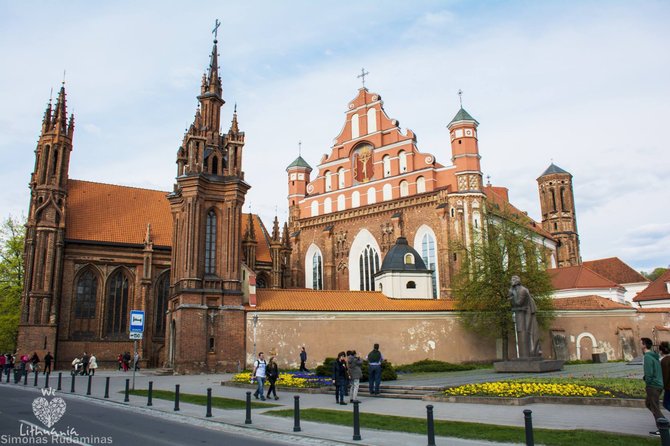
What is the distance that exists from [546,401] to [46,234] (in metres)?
37.6

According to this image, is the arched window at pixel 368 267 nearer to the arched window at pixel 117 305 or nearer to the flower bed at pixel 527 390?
the arched window at pixel 117 305

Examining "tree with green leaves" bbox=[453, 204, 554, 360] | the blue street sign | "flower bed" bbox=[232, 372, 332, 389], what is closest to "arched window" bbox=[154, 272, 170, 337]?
"flower bed" bbox=[232, 372, 332, 389]

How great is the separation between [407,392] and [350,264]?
30943 mm

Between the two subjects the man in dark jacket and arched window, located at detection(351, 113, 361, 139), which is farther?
arched window, located at detection(351, 113, 361, 139)

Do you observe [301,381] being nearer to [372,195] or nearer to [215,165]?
[215,165]

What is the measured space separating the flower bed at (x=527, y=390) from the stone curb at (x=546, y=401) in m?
0.24

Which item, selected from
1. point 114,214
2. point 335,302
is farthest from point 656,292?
point 114,214

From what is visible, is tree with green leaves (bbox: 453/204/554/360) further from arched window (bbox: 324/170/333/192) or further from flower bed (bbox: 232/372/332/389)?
arched window (bbox: 324/170/333/192)

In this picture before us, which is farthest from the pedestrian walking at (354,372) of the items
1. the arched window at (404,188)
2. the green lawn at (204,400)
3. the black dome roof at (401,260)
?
the arched window at (404,188)

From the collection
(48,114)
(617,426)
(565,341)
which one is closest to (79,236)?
(48,114)

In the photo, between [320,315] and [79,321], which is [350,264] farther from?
Result: [79,321]

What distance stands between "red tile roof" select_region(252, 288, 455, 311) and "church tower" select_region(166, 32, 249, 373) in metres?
2.19

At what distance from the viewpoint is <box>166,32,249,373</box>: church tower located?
1346 inches

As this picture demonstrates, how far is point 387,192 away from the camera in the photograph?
5044 centimetres
